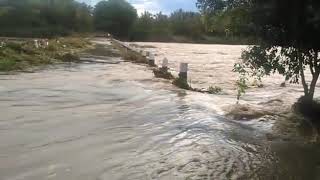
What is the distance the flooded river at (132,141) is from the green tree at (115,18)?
3855 inches

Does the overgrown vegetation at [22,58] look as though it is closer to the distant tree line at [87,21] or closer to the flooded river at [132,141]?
the flooded river at [132,141]

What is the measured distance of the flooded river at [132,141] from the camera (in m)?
7.25

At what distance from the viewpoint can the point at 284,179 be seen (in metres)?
7.24

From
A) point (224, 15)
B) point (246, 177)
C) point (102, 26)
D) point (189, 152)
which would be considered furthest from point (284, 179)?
point (102, 26)

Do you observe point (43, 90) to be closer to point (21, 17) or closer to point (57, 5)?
point (21, 17)

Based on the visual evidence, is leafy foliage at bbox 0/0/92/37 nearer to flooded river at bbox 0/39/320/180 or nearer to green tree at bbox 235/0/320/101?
flooded river at bbox 0/39/320/180

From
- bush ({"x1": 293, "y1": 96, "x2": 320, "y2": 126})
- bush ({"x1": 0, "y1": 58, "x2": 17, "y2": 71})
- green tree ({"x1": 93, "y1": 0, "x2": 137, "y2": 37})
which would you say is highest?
green tree ({"x1": 93, "y1": 0, "x2": 137, "y2": 37})

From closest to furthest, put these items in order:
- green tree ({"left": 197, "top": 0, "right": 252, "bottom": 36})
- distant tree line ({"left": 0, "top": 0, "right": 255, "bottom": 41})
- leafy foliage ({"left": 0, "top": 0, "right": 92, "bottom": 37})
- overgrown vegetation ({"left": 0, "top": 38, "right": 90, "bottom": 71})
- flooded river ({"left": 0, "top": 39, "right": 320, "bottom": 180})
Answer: flooded river ({"left": 0, "top": 39, "right": 320, "bottom": 180})
green tree ({"left": 197, "top": 0, "right": 252, "bottom": 36})
overgrown vegetation ({"left": 0, "top": 38, "right": 90, "bottom": 71})
leafy foliage ({"left": 0, "top": 0, "right": 92, "bottom": 37})
distant tree line ({"left": 0, "top": 0, "right": 255, "bottom": 41})

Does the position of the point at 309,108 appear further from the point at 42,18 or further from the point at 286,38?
the point at 42,18

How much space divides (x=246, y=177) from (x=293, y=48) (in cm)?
640

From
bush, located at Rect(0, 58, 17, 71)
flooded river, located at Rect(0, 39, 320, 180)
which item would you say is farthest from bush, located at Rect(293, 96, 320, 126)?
bush, located at Rect(0, 58, 17, 71)

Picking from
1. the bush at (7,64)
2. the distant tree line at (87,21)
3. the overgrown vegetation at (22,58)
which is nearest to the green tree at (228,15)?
the bush at (7,64)

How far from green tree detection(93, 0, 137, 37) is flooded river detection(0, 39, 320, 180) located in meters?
97.9

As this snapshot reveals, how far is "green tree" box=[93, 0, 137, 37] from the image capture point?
112 meters
